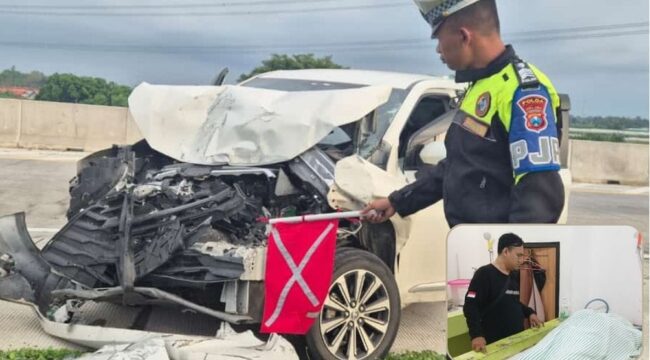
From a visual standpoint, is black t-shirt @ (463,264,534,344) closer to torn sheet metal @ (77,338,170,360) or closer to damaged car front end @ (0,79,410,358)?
torn sheet metal @ (77,338,170,360)

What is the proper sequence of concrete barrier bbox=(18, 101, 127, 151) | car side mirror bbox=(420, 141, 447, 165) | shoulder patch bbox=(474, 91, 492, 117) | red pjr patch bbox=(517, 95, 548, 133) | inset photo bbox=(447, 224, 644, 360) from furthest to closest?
concrete barrier bbox=(18, 101, 127, 151), car side mirror bbox=(420, 141, 447, 165), shoulder patch bbox=(474, 91, 492, 117), red pjr patch bbox=(517, 95, 548, 133), inset photo bbox=(447, 224, 644, 360)

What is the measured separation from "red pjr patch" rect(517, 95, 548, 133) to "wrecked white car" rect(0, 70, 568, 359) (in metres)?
1.59

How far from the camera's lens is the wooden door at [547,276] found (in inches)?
93.8

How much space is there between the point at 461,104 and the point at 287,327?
5.92 feet

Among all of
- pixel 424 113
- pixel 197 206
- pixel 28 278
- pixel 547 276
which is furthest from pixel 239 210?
pixel 547 276

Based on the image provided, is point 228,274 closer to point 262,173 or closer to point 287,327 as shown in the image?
point 287,327

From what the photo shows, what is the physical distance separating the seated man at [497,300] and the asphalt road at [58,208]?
530mm

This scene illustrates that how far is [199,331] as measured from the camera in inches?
191

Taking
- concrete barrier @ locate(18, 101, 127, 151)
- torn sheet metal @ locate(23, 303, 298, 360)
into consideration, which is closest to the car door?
torn sheet metal @ locate(23, 303, 298, 360)

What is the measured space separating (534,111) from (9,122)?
19.5 meters

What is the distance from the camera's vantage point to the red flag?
162 inches

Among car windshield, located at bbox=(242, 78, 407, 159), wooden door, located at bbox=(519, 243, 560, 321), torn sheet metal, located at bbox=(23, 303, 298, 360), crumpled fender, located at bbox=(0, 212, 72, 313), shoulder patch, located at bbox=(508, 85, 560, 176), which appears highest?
car windshield, located at bbox=(242, 78, 407, 159)

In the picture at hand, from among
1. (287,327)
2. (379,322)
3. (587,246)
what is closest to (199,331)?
(287,327)

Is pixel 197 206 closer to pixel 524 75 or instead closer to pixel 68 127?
pixel 524 75
